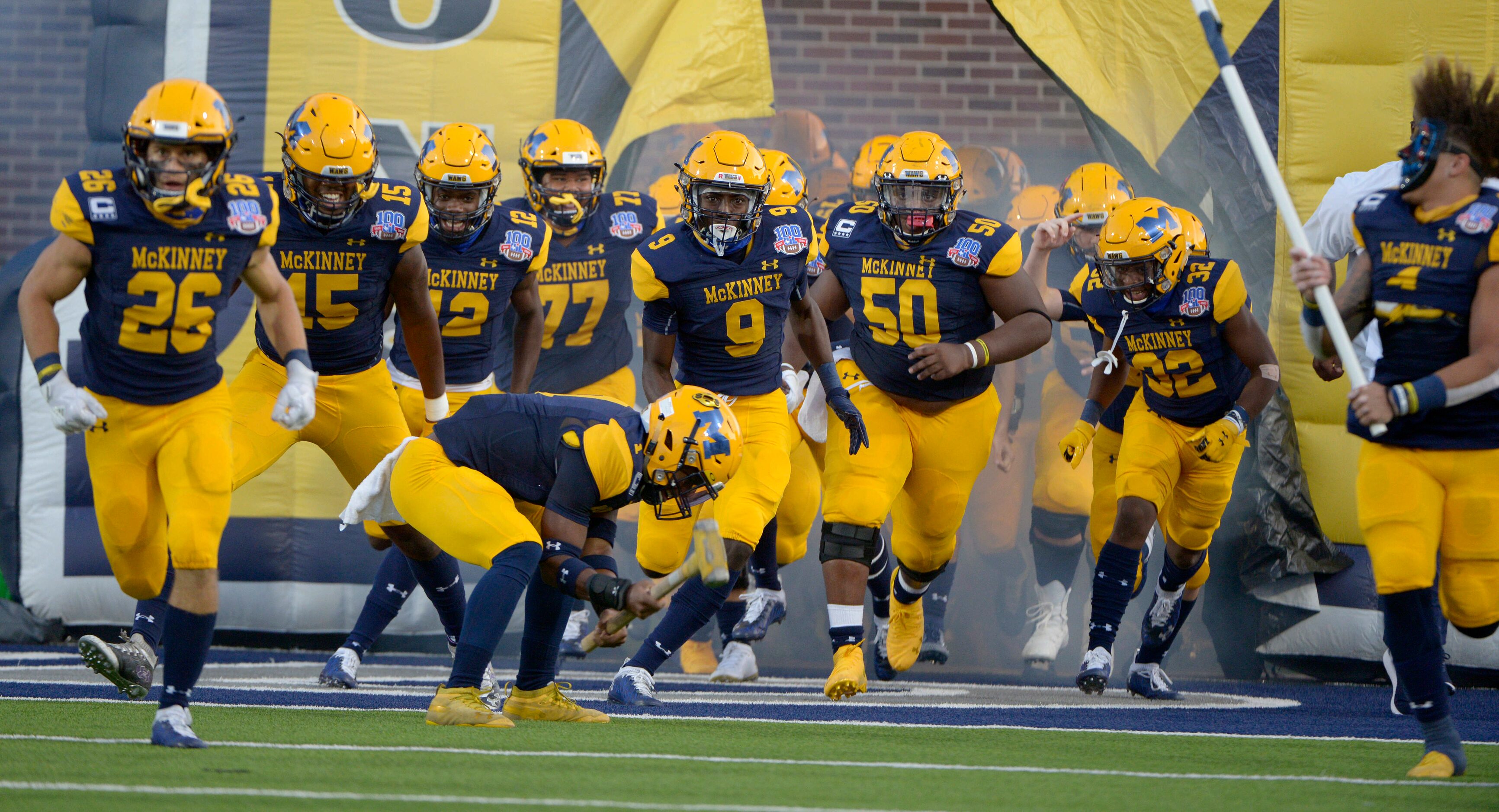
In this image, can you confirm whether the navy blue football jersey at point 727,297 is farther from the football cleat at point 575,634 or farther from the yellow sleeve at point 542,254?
the football cleat at point 575,634

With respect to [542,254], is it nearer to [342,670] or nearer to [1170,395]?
[342,670]

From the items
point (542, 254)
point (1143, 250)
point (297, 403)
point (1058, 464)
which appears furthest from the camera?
point (1058, 464)

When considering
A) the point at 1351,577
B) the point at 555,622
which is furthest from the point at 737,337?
the point at 1351,577

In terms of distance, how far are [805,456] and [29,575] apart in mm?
3816

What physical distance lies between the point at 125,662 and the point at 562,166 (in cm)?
278

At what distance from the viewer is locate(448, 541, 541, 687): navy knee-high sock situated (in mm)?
4070

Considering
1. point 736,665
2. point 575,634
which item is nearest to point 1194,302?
point 736,665

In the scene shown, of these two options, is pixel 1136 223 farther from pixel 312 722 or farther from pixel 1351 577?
pixel 312 722

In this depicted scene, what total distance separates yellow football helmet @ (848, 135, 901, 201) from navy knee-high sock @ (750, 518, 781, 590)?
1.56 m

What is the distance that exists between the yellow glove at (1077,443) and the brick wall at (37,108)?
17.3 ft

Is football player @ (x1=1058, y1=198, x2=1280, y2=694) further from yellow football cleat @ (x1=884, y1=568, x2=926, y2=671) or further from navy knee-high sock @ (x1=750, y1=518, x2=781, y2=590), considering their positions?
navy knee-high sock @ (x1=750, y1=518, x2=781, y2=590)

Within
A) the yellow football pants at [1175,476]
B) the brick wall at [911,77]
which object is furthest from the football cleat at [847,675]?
the brick wall at [911,77]

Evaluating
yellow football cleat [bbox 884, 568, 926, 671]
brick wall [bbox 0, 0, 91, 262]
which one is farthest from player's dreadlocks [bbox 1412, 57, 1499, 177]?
brick wall [bbox 0, 0, 91, 262]

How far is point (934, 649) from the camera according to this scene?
6762mm
